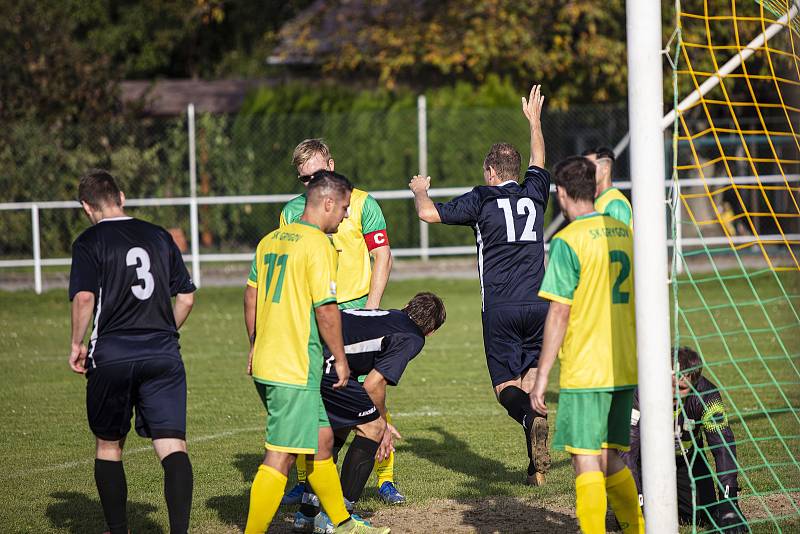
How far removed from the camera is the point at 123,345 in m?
5.44

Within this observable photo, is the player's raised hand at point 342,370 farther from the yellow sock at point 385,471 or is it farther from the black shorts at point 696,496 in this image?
the black shorts at point 696,496

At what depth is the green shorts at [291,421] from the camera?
535 centimetres

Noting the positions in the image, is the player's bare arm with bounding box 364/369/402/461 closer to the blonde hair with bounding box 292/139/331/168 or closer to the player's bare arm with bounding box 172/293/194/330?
the player's bare arm with bounding box 172/293/194/330

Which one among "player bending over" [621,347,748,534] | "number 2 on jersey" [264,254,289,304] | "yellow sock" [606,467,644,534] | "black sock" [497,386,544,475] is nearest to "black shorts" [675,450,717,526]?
"player bending over" [621,347,748,534]

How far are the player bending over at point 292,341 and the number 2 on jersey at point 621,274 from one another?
141cm

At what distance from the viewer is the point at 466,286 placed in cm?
1833

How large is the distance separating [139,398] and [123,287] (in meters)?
0.60

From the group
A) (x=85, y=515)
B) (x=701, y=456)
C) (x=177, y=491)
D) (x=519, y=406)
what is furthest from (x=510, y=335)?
(x=85, y=515)

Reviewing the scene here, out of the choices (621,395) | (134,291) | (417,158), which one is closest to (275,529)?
(134,291)

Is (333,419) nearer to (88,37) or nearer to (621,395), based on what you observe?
(621,395)

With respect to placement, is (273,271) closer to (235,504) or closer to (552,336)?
(552,336)

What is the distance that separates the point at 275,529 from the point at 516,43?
1742cm

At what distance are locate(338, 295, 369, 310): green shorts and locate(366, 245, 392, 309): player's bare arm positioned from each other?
6 cm

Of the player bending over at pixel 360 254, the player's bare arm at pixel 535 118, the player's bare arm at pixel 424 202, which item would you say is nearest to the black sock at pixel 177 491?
the player bending over at pixel 360 254
